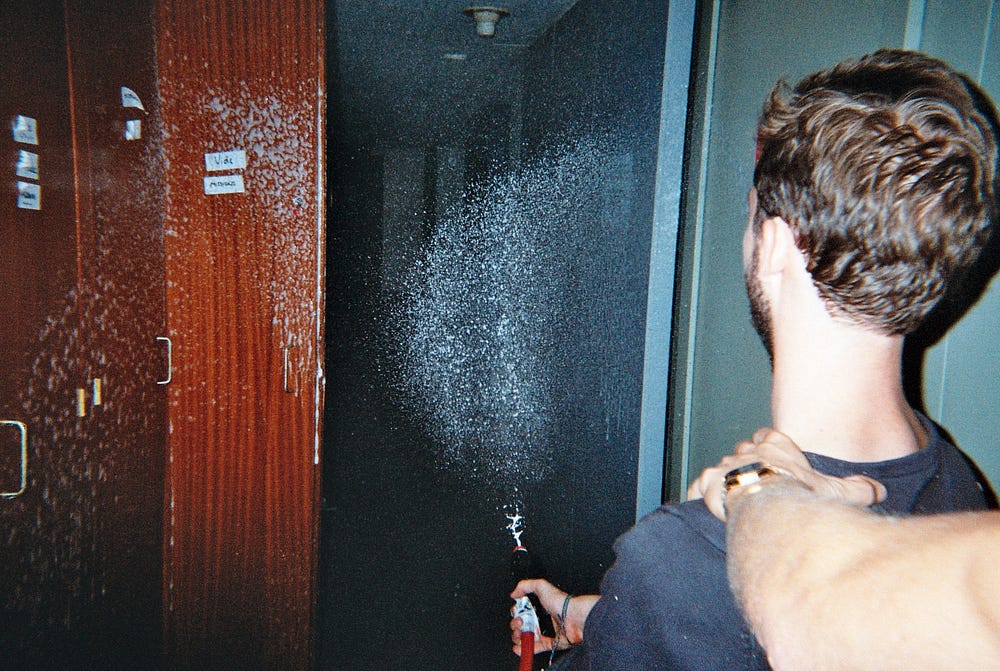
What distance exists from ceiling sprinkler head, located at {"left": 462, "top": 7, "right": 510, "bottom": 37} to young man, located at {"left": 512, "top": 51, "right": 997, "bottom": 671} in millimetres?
1512

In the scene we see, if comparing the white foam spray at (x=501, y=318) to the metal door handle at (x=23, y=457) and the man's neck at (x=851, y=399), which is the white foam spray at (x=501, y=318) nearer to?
the man's neck at (x=851, y=399)

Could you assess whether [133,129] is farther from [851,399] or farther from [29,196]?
[851,399]

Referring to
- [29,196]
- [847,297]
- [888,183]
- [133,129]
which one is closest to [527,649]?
[847,297]

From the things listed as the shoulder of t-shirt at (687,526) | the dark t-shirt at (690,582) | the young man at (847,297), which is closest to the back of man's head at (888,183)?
the young man at (847,297)

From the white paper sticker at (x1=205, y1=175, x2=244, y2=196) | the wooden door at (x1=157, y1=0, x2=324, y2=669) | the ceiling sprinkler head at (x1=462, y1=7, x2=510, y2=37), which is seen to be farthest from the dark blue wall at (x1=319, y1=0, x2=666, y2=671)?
the white paper sticker at (x1=205, y1=175, x2=244, y2=196)

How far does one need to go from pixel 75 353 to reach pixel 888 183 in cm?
150

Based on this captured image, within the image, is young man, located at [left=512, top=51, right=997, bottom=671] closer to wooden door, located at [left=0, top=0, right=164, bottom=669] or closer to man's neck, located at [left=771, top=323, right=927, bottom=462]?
man's neck, located at [left=771, top=323, right=927, bottom=462]

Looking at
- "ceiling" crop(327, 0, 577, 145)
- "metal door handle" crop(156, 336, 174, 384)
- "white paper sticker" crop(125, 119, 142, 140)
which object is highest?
"ceiling" crop(327, 0, 577, 145)

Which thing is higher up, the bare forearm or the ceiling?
the ceiling

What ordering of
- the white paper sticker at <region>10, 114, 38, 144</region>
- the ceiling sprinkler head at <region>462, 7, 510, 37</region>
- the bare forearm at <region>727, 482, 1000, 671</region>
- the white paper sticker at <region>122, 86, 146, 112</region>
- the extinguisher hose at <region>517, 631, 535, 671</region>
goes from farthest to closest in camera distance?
the ceiling sprinkler head at <region>462, 7, 510, 37</region> < the white paper sticker at <region>122, 86, 146, 112</region> < the extinguisher hose at <region>517, 631, 535, 671</region> < the white paper sticker at <region>10, 114, 38, 144</region> < the bare forearm at <region>727, 482, 1000, 671</region>

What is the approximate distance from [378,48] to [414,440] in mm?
1466

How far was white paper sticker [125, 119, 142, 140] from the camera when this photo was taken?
1.38m

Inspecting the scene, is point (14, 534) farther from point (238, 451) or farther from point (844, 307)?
point (844, 307)

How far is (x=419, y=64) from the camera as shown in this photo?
207 cm
